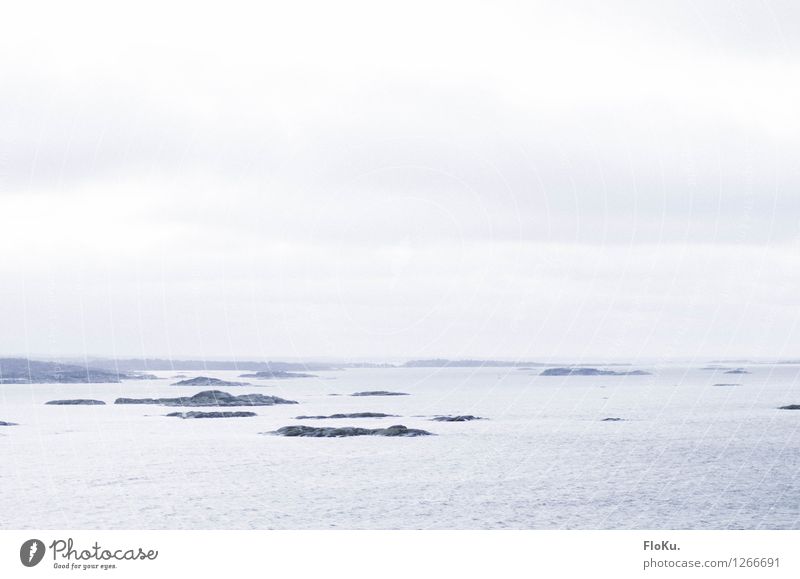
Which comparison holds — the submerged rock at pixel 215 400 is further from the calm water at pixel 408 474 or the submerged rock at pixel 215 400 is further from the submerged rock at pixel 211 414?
the calm water at pixel 408 474

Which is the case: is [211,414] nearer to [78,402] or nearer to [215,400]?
[215,400]

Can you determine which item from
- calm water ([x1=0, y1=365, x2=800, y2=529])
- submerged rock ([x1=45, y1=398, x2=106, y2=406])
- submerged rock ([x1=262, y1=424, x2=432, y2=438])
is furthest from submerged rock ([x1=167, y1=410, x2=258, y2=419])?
submerged rock ([x1=45, y1=398, x2=106, y2=406])

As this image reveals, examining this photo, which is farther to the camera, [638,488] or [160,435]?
[160,435]

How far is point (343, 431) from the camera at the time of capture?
8069 centimetres

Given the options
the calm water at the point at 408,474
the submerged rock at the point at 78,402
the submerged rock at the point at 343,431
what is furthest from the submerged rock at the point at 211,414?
the submerged rock at the point at 78,402

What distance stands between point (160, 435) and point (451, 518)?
46.4 metres
